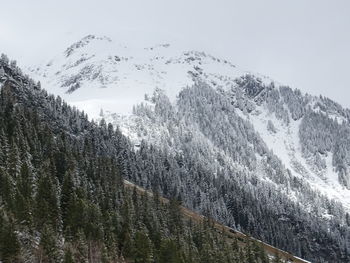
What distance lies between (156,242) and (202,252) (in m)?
10.6

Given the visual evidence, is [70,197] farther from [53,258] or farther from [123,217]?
[53,258]

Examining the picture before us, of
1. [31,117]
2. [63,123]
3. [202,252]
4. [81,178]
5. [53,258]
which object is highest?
[63,123]

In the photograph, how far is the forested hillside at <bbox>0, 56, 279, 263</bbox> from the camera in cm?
8494

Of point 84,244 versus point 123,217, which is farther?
point 123,217

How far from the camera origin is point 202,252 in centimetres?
11850

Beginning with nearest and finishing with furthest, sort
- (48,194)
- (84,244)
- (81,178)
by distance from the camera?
1. (84,244)
2. (48,194)
3. (81,178)

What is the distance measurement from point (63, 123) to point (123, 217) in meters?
90.5

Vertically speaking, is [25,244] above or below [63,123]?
below

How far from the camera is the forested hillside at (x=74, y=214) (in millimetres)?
84938

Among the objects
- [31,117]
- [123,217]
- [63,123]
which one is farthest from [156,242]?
[63,123]

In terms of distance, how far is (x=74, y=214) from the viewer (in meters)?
97.8

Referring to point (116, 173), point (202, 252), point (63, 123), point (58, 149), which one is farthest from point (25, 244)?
point (63, 123)

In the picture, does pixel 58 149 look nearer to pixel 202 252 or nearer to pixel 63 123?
pixel 202 252

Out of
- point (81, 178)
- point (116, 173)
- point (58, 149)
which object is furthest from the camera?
point (116, 173)
